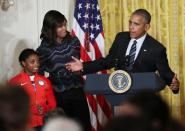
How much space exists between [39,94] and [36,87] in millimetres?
79

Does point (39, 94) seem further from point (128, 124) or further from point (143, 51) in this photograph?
point (128, 124)

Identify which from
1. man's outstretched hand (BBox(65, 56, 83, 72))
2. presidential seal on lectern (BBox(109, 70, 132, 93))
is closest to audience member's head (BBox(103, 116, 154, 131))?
presidential seal on lectern (BBox(109, 70, 132, 93))

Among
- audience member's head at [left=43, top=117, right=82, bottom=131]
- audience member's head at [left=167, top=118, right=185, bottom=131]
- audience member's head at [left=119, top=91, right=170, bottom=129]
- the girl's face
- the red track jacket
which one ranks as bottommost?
the red track jacket

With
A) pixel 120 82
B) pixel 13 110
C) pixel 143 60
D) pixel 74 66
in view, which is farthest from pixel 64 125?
pixel 143 60

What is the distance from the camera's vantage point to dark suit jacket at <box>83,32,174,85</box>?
5.07m

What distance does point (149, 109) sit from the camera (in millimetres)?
1873

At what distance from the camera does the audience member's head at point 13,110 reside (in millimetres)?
1822

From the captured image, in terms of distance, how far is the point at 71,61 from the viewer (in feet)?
17.4

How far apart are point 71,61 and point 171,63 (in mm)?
1688

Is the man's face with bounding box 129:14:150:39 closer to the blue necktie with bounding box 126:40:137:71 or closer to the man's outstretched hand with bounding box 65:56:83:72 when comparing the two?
the blue necktie with bounding box 126:40:137:71

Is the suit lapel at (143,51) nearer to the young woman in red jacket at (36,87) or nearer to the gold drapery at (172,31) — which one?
the young woman in red jacket at (36,87)

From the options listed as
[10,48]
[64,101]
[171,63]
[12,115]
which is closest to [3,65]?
[10,48]

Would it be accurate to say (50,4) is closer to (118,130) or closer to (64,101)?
(64,101)

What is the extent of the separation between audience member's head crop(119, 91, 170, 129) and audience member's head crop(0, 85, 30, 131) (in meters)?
0.35
